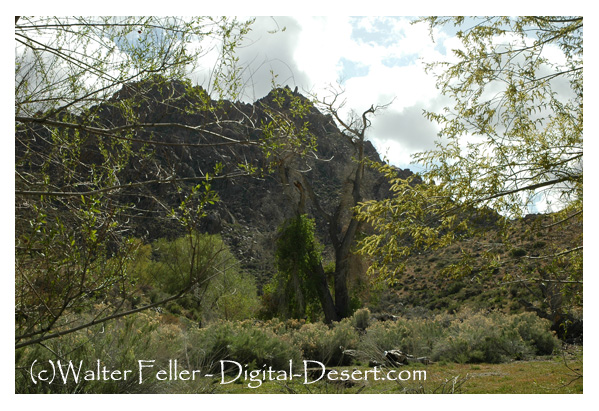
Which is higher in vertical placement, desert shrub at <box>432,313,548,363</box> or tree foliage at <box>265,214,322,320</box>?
tree foliage at <box>265,214,322,320</box>

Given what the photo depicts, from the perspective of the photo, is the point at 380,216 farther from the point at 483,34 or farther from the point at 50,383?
the point at 50,383

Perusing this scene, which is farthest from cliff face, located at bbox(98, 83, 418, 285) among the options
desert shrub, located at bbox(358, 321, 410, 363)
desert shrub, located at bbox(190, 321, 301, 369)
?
desert shrub, located at bbox(358, 321, 410, 363)

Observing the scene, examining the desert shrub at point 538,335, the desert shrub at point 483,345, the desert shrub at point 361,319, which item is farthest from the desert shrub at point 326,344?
the desert shrub at point 538,335

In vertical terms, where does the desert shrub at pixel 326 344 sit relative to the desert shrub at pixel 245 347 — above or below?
below

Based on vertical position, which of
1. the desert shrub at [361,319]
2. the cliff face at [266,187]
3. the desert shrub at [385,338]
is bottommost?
the desert shrub at [361,319]

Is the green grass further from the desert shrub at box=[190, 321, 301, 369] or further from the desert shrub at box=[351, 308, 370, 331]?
the desert shrub at box=[351, 308, 370, 331]

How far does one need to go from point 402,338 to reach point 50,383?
17.3 ft

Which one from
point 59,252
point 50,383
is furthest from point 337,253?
point 59,252

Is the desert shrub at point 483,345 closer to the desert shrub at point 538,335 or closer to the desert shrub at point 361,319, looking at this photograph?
the desert shrub at point 538,335

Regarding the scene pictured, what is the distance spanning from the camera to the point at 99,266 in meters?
2.74

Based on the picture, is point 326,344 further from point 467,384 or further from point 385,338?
point 467,384

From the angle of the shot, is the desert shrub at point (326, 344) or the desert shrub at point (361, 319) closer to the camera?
the desert shrub at point (326, 344)

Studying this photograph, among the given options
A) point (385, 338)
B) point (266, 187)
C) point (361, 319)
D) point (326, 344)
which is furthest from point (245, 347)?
point (266, 187)

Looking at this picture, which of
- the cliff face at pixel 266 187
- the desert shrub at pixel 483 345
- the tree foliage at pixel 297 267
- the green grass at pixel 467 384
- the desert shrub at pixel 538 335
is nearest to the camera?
the green grass at pixel 467 384
